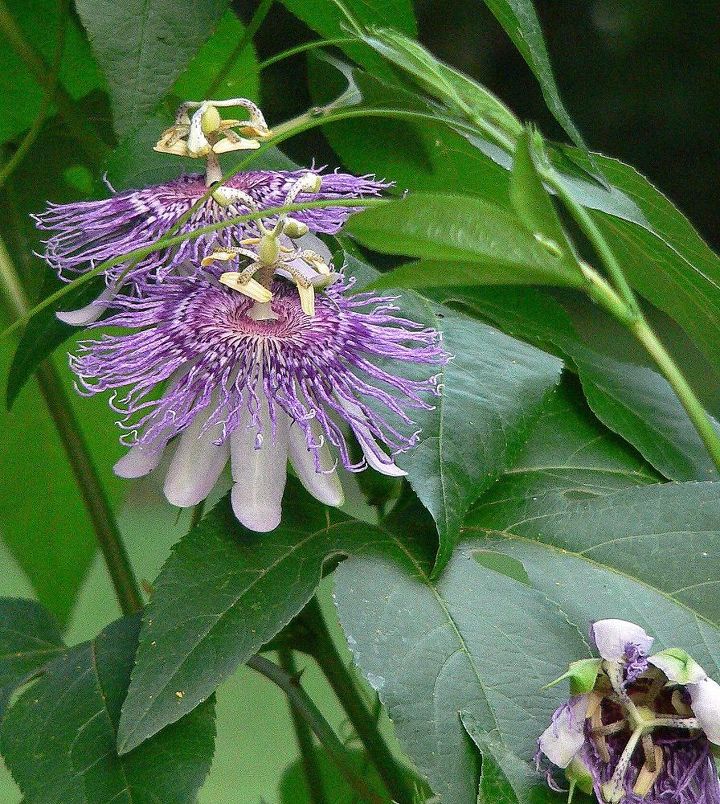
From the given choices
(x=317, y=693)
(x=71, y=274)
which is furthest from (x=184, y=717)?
(x=317, y=693)

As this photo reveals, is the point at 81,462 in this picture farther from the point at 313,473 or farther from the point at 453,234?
the point at 453,234

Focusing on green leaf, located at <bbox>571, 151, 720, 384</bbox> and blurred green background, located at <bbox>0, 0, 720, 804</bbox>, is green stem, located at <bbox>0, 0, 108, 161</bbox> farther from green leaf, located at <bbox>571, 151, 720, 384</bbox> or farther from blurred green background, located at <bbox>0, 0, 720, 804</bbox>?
blurred green background, located at <bbox>0, 0, 720, 804</bbox>

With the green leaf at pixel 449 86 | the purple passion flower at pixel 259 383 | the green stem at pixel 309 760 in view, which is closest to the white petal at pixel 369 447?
the purple passion flower at pixel 259 383

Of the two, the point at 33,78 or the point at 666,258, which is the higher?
the point at 33,78

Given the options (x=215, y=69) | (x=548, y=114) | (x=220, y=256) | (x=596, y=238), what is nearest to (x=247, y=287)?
(x=220, y=256)

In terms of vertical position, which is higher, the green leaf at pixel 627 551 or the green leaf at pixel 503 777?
the green leaf at pixel 503 777

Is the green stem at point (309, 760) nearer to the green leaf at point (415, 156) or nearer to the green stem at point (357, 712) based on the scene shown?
the green stem at point (357, 712)
